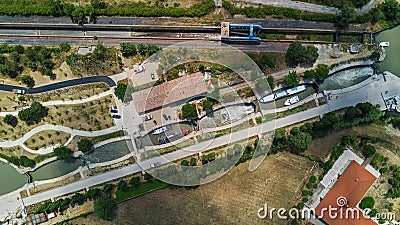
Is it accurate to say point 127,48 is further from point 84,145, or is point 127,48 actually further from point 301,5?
point 301,5

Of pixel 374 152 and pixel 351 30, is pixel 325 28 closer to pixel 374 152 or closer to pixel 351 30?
pixel 351 30

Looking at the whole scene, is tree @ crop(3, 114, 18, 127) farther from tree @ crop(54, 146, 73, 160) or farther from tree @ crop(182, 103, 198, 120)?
tree @ crop(182, 103, 198, 120)

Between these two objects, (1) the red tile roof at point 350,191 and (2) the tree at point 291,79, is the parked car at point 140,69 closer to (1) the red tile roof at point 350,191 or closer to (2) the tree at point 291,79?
(2) the tree at point 291,79

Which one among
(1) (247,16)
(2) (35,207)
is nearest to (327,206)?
(1) (247,16)

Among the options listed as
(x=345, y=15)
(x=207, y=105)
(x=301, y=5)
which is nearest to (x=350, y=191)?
(x=207, y=105)

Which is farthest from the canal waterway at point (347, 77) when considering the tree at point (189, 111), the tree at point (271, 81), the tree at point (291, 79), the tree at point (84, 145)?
the tree at point (84, 145)

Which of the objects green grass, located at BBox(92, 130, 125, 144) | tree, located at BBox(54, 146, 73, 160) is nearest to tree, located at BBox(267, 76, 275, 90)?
green grass, located at BBox(92, 130, 125, 144)
